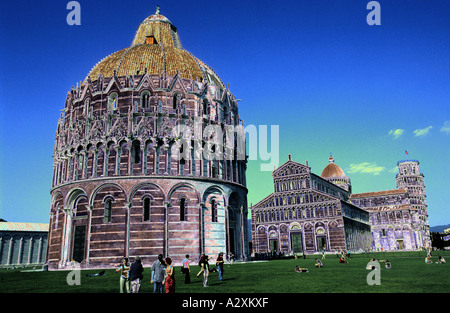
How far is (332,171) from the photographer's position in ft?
379

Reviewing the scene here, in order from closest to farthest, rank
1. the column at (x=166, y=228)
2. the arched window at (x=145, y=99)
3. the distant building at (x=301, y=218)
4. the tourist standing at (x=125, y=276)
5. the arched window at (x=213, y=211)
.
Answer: the tourist standing at (x=125, y=276) < the column at (x=166, y=228) < the arched window at (x=213, y=211) < the arched window at (x=145, y=99) < the distant building at (x=301, y=218)

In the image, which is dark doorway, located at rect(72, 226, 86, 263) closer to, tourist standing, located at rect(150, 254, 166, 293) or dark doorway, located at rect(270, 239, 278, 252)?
tourist standing, located at rect(150, 254, 166, 293)

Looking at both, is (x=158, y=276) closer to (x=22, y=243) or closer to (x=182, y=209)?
(x=182, y=209)

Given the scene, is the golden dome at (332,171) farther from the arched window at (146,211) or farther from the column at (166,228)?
the arched window at (146,211)

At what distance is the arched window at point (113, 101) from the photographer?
3743 cm

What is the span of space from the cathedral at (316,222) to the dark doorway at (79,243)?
5175cm

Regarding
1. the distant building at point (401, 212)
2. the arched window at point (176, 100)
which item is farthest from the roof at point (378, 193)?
the arched window at point (176, 100)

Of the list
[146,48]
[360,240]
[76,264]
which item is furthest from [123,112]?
[360,240]

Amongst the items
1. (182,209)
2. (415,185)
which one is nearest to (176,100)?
(182,209)

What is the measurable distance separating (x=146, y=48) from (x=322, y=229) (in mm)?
53554

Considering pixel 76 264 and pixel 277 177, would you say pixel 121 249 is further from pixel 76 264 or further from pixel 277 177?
pixel 277 177

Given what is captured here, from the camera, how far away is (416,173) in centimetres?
11969

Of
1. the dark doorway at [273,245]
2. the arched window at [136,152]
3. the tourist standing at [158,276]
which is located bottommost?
the tourist standing at [158,276]

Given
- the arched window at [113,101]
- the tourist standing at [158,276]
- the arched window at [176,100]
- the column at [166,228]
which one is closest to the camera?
the tourist standing at [158,276]
